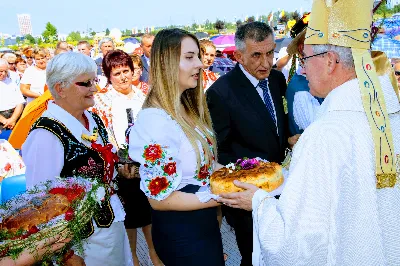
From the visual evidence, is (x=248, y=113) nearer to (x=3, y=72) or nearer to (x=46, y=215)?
(x=46, y=215)

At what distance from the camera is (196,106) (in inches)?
102

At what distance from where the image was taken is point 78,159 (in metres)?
2.43

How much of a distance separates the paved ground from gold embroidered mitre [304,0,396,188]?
3.06 m

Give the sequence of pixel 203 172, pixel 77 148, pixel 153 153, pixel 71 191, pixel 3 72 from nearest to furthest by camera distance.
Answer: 1. pixel 71 191
2. pixel 153 153
3. pixel 203 172
4. pixel 77 148
5. pixel 3 72

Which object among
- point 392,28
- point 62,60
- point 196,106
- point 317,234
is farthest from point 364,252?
point 392,28

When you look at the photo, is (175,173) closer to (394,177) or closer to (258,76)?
(394,177)

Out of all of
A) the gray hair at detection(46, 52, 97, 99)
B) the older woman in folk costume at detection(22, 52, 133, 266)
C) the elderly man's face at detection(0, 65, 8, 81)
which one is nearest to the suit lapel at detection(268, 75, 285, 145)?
the older woman in folk costume at detection(22, 52, 133, 266)

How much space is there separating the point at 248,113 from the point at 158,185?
1.25 metres

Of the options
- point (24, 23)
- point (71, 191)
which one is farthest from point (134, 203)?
point (24, 23)

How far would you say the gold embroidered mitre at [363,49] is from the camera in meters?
1.58

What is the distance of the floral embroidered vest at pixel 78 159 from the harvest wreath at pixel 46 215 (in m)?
0.46

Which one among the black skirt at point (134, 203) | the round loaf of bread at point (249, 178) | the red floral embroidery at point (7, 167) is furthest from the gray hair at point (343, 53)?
the red floral embroidery at point (7, 167)

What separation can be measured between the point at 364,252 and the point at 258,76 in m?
1.97

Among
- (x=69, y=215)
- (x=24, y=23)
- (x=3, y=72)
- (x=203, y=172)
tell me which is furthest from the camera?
(x=24, y=23)
